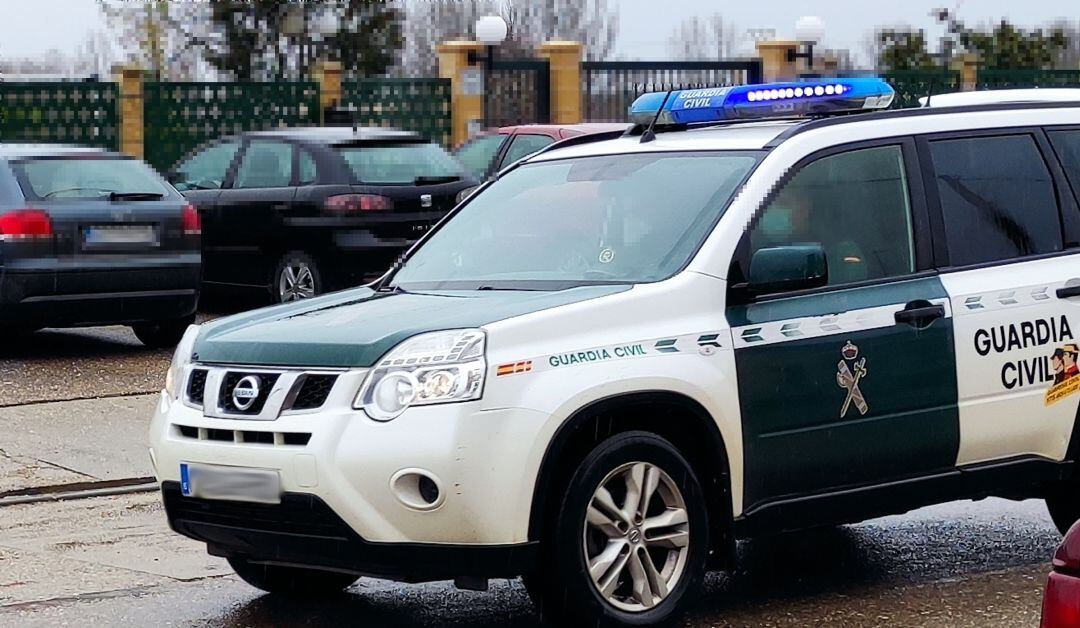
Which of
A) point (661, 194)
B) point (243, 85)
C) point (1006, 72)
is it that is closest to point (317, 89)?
point (243, 85)

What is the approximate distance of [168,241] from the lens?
1350 cm

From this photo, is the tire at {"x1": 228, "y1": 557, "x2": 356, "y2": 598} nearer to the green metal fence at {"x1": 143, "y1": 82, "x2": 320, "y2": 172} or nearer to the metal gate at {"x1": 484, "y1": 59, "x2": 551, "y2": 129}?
the green metal fence at {"x1": 143, "y1": 82, "x2": 320, "y2": 172}

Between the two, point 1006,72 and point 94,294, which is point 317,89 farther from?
point 94,294

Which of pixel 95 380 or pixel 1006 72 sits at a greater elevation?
pixel 1006 72

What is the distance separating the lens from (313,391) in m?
5.63

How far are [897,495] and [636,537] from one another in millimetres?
1075

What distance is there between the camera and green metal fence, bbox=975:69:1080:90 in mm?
30484

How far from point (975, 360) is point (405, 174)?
916cm

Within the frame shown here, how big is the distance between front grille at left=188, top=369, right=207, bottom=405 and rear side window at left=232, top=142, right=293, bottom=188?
9540 millimetres

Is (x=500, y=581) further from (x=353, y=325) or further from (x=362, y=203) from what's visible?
(x=362, y=203)

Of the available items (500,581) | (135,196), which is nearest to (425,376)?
(500,581)

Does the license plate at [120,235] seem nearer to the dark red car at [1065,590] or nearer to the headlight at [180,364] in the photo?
the headlight at [180,364]

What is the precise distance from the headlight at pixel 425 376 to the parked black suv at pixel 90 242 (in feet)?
25.7

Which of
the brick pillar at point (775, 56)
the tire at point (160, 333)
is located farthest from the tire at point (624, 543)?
the brick pillar at point (775, 56)
